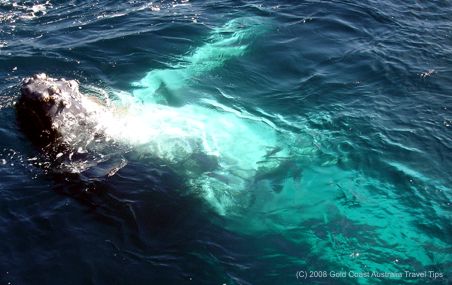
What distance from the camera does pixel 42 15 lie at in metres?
14.4

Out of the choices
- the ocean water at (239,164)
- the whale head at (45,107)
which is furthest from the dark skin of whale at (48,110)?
the ocean water at (239,164)

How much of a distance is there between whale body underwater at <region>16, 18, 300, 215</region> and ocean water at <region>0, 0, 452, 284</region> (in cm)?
4

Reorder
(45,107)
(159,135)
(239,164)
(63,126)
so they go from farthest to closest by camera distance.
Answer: (159,135) < (239,164) < (63,126) < (45,107)

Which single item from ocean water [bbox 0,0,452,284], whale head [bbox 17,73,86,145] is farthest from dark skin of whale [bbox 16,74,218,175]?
ocean water [bbox 0,0,452,284]

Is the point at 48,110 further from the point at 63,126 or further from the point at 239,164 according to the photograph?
the point at 239,164

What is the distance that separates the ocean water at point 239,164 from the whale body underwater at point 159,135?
0.14 ft

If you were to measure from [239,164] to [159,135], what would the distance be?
1.72m

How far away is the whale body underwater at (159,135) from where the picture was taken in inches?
307

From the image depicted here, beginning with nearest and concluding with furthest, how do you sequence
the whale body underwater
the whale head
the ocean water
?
the ocean water
the whale head
the whale body underwater

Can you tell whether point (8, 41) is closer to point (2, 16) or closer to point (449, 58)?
point (2, 16)

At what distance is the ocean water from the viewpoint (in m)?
6.66

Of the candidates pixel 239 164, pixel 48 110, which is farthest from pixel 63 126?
pixel 239 164

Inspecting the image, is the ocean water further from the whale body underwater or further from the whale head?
the whale head

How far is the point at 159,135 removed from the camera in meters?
8.52
